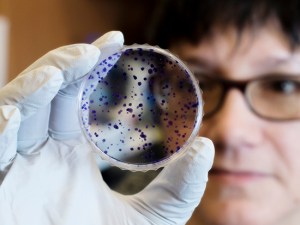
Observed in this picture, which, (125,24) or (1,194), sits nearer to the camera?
(1,194)

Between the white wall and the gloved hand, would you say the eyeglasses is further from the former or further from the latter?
the white wall

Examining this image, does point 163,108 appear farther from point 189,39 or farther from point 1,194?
point 189,39

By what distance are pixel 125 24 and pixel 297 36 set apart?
119 cm

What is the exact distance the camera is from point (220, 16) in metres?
1.14

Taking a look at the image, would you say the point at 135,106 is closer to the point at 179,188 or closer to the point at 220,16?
the point at 179,188

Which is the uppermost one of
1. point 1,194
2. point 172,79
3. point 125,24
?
point 172,79

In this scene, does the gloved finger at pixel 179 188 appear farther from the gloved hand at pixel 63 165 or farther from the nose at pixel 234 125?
the nose at pixel 234 125

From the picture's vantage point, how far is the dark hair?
1076mm

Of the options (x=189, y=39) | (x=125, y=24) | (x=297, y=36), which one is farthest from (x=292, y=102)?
(x=125, y=24)

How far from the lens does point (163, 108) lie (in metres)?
0.77

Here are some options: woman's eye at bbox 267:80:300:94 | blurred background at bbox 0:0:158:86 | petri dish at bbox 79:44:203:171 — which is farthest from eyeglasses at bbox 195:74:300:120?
blurred background at bbox 0:0:158:86

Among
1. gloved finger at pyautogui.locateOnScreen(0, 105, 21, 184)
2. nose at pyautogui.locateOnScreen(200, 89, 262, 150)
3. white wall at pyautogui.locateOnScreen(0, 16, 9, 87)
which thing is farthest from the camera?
white wall at pyautogui.locateOnScreen(0, 16, 9, 87)

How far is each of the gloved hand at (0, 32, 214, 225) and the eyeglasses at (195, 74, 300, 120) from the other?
373 mm

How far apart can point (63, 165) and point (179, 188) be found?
9.2 inches
